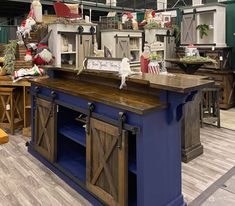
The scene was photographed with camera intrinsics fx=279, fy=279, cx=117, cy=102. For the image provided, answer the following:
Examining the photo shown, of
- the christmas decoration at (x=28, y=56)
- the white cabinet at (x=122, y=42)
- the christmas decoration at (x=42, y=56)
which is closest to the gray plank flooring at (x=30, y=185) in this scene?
the christmas decoration at (x=42, y=56)

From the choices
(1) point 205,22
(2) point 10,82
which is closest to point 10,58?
(2) point 10,82

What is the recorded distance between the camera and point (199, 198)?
263 centimetres

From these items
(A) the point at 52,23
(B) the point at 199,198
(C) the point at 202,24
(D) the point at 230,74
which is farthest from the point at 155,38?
(B) the point at 199,198

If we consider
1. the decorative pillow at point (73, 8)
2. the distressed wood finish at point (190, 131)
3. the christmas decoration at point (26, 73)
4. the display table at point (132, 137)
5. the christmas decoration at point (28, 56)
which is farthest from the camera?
the decorative pillow at point (73, 8)

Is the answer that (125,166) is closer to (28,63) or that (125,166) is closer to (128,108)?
(128,108)

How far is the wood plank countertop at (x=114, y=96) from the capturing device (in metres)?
2.02

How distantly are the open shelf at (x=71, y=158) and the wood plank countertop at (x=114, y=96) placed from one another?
718mm

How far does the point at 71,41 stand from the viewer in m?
6.07

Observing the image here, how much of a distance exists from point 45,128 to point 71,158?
0.47 meters

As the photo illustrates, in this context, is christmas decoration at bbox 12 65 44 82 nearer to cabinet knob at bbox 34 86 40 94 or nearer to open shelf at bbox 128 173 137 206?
cabinet knob at bbox 34 86 40 94

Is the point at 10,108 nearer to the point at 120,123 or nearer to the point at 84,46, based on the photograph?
the point at 84,46

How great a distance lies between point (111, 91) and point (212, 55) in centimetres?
436

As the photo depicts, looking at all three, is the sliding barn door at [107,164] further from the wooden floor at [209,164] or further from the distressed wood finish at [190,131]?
the distressed wood finish at [190,131]

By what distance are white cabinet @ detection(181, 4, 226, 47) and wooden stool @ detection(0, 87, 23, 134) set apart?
14.2 ft
